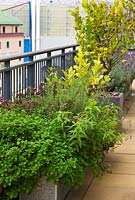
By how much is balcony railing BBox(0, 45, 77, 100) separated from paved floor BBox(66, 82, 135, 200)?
4.14 ft

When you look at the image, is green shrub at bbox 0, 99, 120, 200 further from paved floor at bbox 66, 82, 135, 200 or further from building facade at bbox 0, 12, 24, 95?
building facade at bbox 0, 12, 24, 95

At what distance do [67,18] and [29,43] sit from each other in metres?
1.58

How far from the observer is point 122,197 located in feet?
14.3

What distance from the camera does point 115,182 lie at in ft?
15.7

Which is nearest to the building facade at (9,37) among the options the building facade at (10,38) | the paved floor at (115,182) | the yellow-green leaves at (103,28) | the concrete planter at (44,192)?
the building facade at (10,38)

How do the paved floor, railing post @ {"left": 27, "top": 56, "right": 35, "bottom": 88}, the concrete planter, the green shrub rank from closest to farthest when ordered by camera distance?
the green shrub, the concrete planter, the paved floor, railing post @ {"left": 27, "top": 56, "right": 35, "bottom": 88}

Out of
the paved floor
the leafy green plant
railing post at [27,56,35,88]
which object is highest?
railing post at [27,56,35,88]

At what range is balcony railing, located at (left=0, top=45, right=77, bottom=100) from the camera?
5590 millimetres

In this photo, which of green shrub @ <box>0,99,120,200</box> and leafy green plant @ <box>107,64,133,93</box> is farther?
leafy green plant @ <box>107,64,133,93</box>

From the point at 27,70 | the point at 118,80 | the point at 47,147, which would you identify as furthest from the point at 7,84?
the point at 118,80

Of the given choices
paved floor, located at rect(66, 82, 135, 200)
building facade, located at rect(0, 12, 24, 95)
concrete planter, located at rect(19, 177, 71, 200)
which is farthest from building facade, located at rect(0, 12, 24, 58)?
concrete planter, located at rect(19, 177, 71, 200)

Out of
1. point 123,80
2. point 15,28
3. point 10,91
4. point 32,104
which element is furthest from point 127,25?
point 32,104

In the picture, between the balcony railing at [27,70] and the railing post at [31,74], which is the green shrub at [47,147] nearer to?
the balcony railing at [27,70]

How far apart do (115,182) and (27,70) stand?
2.41m
